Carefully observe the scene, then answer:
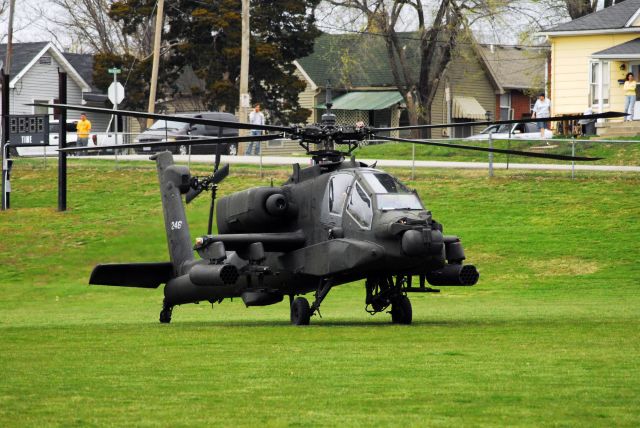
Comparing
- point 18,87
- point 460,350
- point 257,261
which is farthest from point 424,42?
point 460,350

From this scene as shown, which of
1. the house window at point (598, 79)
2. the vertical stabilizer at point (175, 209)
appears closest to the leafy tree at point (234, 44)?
the house window at point (598, 79)

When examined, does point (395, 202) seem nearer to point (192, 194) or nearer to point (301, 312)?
point (301, 312)

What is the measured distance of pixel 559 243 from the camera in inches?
1403

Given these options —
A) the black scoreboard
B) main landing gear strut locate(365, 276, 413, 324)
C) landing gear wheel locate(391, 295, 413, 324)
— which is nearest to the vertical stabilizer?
main landing gear strut locate(365, 276, 413, 324)

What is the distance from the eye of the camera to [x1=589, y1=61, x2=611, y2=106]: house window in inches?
2293

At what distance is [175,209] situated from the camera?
2433cm

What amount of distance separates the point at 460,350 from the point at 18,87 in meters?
64.6

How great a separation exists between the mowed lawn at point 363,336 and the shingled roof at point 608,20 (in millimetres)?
18059

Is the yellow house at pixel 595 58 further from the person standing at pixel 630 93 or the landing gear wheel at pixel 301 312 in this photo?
the landing gear wheel at pixel 301 312

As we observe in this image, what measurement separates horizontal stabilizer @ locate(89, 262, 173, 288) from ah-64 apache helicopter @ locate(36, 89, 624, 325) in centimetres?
2

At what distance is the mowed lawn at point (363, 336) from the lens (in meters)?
11.9

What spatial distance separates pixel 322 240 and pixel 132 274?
408 cm

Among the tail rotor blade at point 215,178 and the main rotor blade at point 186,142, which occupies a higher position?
the main rotor blade at point 186,142

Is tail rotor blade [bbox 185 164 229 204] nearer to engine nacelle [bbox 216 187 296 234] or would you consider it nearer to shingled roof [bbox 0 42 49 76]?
engine nacelle [bbox 216 187 296 234]
